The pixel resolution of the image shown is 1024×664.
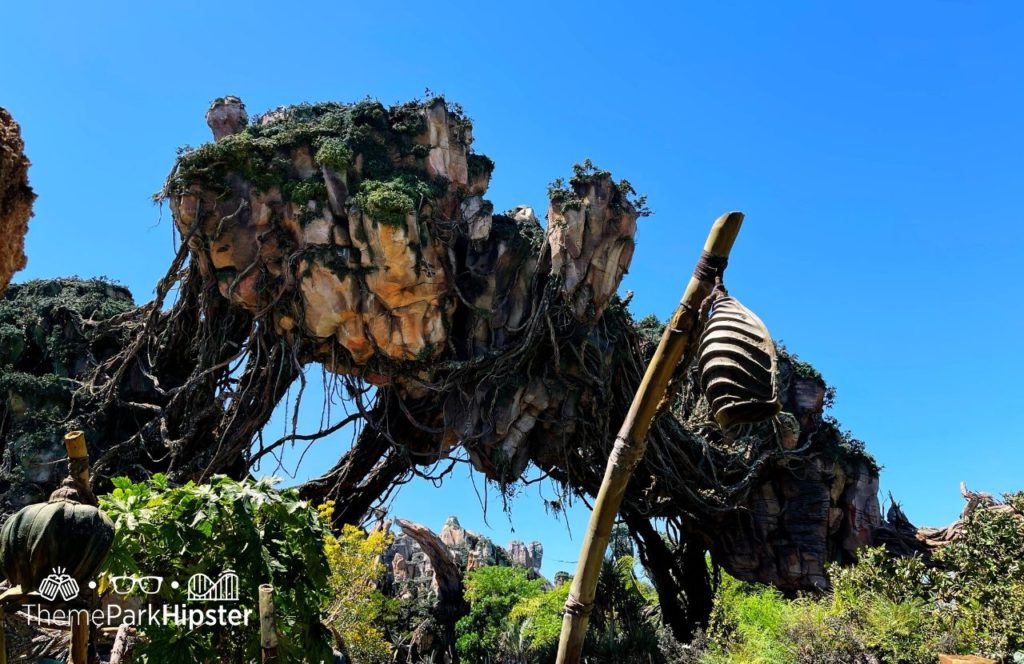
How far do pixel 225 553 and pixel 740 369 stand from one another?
402 cm

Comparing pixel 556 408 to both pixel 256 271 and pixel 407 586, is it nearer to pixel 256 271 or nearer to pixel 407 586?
pixel 256 271

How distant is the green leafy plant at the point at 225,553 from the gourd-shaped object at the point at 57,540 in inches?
104

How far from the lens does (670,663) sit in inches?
579

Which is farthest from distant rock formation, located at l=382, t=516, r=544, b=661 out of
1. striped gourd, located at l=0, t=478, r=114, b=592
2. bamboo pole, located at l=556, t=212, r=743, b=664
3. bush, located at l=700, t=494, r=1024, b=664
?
bamboo pole, located at l=556, t=212, r=743, b=664

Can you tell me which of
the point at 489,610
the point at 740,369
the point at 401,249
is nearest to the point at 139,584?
the point at 740,369

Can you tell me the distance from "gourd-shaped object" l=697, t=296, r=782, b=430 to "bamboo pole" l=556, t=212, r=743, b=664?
0.20 ft

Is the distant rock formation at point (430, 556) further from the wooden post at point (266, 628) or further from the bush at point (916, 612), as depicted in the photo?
the wooden post at point (266, 628)

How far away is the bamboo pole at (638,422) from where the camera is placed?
149 cm

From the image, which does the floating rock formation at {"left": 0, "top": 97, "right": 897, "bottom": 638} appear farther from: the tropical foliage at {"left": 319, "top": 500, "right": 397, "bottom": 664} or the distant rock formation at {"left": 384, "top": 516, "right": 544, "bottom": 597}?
the distant rock formation at {"left": 384, "top": 516, "right": 544, "bottom": 597}

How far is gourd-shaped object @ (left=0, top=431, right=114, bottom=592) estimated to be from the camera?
1.85m

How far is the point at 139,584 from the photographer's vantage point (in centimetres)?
456

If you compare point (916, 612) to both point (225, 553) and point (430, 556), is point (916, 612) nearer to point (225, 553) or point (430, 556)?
point (225, 553)

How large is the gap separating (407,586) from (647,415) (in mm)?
18934

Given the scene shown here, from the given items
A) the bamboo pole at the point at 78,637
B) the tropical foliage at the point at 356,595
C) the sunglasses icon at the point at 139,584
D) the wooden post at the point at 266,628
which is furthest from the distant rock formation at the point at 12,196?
the tropical foliage at the point at 356,595
